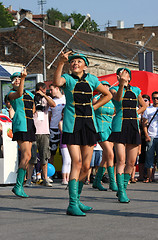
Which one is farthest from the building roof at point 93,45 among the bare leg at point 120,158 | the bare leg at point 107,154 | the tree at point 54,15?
the tree at point 54,15

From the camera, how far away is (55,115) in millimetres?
12469

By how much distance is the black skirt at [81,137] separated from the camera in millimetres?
7172

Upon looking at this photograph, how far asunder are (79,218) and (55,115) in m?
5.83

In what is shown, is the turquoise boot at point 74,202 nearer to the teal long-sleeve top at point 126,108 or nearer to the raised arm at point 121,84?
the raised arm at point 121,84

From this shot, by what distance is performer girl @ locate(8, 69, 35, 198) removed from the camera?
9062 mm

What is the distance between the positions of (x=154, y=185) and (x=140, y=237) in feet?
21.3

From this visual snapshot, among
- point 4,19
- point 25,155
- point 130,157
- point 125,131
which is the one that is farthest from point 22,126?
point 4,19

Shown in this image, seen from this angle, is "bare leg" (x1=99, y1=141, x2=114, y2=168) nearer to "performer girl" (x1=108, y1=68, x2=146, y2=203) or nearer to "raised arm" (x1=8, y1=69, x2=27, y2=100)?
"performer girl" (x1=108, y1=68, x2=146, y2=203)

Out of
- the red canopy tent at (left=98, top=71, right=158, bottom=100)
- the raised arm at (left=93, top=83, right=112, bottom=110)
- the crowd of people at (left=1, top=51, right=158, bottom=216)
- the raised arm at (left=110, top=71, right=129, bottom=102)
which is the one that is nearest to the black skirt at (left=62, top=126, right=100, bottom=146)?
the crowd of people at (left=1, top=51, right=158, bottom=216)

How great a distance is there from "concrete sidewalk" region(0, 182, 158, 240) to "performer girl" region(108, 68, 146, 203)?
408mm

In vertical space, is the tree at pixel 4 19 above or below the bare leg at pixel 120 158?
above

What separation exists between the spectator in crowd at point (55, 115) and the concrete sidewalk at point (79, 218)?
2.72 meters

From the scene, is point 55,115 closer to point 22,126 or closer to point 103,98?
point 22,126

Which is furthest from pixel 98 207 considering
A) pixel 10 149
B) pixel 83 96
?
pixel 10 149
